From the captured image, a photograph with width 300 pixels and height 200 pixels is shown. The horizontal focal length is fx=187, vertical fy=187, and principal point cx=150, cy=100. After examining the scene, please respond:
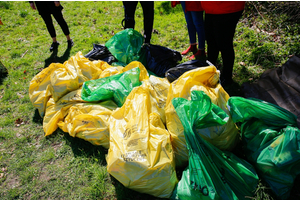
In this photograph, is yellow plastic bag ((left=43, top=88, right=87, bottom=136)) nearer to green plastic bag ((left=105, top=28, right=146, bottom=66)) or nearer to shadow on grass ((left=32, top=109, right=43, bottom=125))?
shadow on grass ((left=32, top=109, right=43, bottom=125))

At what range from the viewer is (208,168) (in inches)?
59.7

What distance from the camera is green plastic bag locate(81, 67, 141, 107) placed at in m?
2.32

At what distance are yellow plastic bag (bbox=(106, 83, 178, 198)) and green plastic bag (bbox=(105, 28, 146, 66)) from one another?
1518 millimetres

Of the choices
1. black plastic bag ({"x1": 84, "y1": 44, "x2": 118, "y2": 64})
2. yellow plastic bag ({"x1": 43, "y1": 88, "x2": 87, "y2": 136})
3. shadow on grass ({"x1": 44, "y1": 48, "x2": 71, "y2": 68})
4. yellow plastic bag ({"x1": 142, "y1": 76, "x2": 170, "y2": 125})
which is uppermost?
black plastic bag ({"x1": 84, "y1": 44, "x2": 118, "y2": 64})

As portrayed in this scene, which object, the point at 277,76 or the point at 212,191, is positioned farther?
the point at 277,76

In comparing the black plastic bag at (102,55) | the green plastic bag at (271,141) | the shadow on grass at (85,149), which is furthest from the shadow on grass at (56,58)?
the green plastic bag at (271,141)

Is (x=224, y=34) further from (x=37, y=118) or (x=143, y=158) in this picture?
(x=37, y=118)

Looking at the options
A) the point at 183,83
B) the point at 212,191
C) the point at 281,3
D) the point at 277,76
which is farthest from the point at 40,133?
the point at 281,3

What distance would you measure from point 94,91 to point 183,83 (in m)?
1.11

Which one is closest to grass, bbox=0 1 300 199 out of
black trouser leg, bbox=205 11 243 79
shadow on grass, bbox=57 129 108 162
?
shadow on grass, bbox=57 129 108 162

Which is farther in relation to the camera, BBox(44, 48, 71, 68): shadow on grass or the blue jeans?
BBox(44, 48, 71, 68): shadow on grass

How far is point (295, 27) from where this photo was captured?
11.4 ft

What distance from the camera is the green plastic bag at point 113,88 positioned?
232cm

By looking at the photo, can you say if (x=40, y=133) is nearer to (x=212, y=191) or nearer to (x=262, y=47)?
(x=212, y=191)
